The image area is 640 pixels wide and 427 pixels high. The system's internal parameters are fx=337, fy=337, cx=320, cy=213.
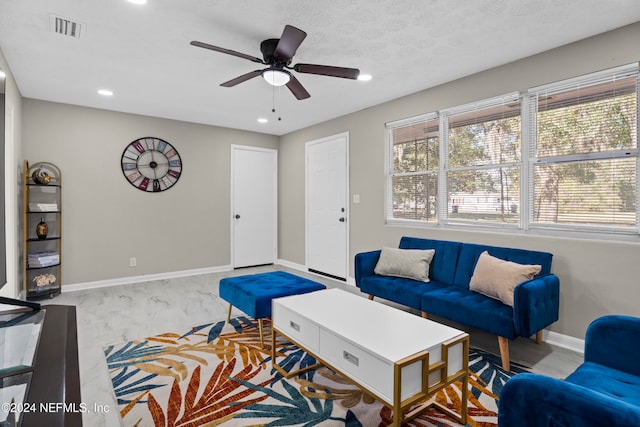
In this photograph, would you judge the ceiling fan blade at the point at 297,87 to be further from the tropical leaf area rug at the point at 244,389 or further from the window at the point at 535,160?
the tropical leaf area rug at the point at 244,389

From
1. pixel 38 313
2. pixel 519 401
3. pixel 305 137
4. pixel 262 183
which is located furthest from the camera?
pixel 262 183

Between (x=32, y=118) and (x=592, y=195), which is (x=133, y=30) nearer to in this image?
(x=32, y=118)

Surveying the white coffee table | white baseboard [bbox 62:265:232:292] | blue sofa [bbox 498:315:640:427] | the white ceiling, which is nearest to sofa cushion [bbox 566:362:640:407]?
blue sofa [bbox 498:315:640:427]

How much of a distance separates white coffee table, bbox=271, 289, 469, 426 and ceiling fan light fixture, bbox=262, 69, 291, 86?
5.89 ft

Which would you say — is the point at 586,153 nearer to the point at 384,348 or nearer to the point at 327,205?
the point at 384,348

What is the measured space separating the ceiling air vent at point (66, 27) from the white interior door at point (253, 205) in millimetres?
3195

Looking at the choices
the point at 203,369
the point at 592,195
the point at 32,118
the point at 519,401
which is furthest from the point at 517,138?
the point at 32,118

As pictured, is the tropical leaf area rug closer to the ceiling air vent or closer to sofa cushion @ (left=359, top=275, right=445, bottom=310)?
sofa cushion @ (left=359, top=275, right=445, bottom=310)

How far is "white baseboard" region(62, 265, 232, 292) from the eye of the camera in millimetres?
4445

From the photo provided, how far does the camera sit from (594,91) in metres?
2.65

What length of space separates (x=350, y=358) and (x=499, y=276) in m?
1.55

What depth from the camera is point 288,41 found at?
2283 mm

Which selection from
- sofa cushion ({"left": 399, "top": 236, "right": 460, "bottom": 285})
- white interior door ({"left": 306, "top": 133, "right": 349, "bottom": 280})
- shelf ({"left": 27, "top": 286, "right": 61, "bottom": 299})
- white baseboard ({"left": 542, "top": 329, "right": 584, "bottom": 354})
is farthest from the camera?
white interior door ({"left": 306, "top": 133, "right": 349, "bottom": 280})

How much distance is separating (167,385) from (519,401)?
6.54ft
